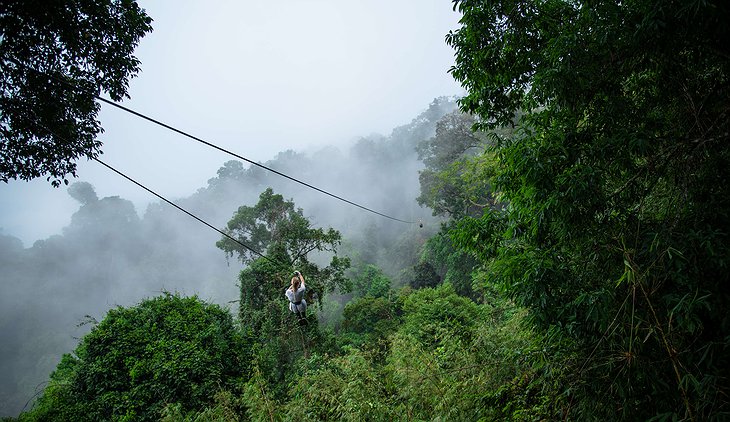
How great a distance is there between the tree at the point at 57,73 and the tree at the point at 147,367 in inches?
Answer: 161

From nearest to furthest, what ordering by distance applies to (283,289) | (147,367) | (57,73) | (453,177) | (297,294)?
(57,73) → (147,367) → (297,294) → (283,289) → (453,177)

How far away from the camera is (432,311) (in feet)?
38.6

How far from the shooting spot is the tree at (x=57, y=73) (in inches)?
138

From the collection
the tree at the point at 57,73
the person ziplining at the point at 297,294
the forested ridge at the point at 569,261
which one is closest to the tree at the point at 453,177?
the person ziplining at the point at 297,294

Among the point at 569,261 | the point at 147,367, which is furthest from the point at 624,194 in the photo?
the point at 147,367

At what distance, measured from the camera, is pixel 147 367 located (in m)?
6.62

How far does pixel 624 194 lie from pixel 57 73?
6.02 metres

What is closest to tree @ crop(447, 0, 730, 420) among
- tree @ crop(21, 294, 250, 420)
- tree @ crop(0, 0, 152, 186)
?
tree @ crop(0, 0, 152, 186)

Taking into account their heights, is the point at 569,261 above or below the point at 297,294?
below

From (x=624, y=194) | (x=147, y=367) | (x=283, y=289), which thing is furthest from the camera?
(x=283, y=289)

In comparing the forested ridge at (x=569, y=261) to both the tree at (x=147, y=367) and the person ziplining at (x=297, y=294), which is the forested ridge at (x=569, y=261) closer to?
the tree at (x=147, y=367)

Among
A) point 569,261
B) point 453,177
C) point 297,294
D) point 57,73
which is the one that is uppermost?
point 453,177

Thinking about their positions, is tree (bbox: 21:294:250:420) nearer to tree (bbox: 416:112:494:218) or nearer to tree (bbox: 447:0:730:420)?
tree (bbox: 447:0:730:420)

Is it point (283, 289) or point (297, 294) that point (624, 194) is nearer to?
point (297, 294)
